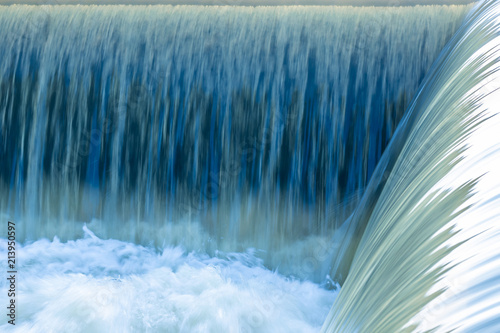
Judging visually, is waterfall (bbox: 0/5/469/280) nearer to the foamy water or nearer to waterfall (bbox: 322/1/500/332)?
the foamy water

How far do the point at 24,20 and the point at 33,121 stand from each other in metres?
0.80

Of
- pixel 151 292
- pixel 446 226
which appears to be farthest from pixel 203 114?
pixel 446 226

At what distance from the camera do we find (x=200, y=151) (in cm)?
354

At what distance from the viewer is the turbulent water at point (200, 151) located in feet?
9.53

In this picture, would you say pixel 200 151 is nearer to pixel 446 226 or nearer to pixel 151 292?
pixel 151 292

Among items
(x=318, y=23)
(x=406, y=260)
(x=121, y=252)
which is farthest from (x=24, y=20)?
(x=406, y=260)

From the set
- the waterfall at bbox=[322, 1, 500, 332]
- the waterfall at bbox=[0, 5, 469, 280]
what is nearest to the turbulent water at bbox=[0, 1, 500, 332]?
the waterfall at bbox=[0, 5, 469, 280]

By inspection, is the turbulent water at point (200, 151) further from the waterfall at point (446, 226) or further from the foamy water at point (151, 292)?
the waterfall at point (446, 226)

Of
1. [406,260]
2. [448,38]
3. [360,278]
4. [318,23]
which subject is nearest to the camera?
[406,260]

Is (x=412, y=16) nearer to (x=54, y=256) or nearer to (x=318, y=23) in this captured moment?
(x=318, y=23)

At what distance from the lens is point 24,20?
393 cm

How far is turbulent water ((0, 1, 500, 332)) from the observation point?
2.90m

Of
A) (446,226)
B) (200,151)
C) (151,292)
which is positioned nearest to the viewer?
(446,226)

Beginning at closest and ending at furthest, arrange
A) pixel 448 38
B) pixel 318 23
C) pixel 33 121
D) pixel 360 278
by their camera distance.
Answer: pixel 360 278
pixel 448 38
pixel 318 23
pixel 33 121
